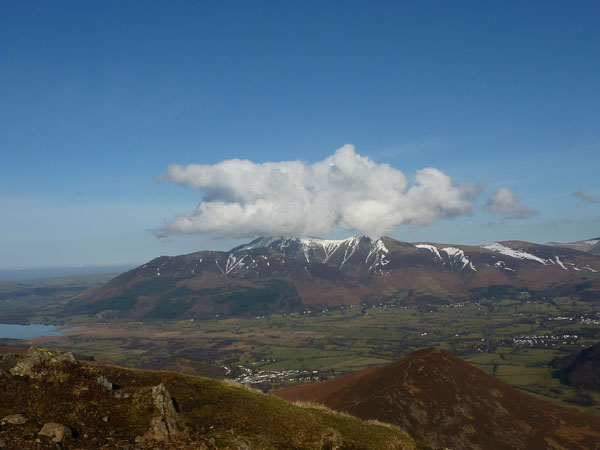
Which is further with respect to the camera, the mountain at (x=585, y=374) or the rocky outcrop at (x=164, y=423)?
the mountain at (x=585, y=374)

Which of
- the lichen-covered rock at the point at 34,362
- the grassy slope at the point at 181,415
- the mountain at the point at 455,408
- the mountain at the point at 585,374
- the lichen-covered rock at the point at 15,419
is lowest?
the mountain at the point at 585,374

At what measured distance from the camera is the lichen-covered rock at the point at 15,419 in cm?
2008

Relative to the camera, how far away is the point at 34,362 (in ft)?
82.5

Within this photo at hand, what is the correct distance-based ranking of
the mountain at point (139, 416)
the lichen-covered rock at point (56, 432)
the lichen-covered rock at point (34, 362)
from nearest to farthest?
1. the lichen-covered rock at point (56, 432)
2. the mountain at point (139, 416)
3. the lichen-covered rock at point (34, 362)

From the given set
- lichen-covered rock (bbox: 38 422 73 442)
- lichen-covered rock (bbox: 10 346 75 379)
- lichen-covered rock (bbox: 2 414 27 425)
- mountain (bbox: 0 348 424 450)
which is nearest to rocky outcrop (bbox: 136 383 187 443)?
mountain (bbox: 0 348 424 450)

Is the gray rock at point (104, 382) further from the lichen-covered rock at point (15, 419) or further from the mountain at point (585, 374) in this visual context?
the mountain at point (585, 374)

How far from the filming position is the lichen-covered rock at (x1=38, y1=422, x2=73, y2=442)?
1958cm

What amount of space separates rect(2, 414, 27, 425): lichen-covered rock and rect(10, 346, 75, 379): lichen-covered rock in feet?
13.8

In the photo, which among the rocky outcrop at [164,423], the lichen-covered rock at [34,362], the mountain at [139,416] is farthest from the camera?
the lichen-covered rock at [34,362]

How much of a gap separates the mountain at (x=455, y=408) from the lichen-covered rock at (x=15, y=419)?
2160 inches

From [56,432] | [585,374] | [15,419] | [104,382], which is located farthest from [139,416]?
[585,374]

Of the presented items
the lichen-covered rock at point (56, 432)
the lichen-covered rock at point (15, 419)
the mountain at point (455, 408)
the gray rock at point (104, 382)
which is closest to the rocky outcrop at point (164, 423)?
the gray rock at point (104, 382)

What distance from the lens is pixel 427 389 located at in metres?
80.2

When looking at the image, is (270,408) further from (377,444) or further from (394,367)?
(394,367)
